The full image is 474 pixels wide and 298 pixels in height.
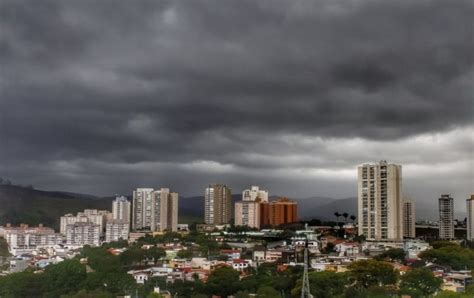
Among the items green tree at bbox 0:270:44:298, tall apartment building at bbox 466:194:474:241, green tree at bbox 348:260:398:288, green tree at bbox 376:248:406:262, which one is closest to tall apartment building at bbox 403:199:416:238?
tall apartment building at bbox 466:194:474:241

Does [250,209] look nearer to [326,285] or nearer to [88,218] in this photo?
[88,218]

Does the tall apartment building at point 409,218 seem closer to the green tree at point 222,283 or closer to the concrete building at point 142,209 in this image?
the concrete building at point 142,209

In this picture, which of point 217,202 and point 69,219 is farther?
point 217,202

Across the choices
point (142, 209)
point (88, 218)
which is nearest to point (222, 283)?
point (142, 209)

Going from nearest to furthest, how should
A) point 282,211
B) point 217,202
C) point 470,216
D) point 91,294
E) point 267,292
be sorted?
point 91,294, point 267,292, point 470,216, point 282,211, point 217,202

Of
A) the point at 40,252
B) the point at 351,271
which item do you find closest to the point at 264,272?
the point at 351,271

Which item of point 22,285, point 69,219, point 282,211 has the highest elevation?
point 282,211
